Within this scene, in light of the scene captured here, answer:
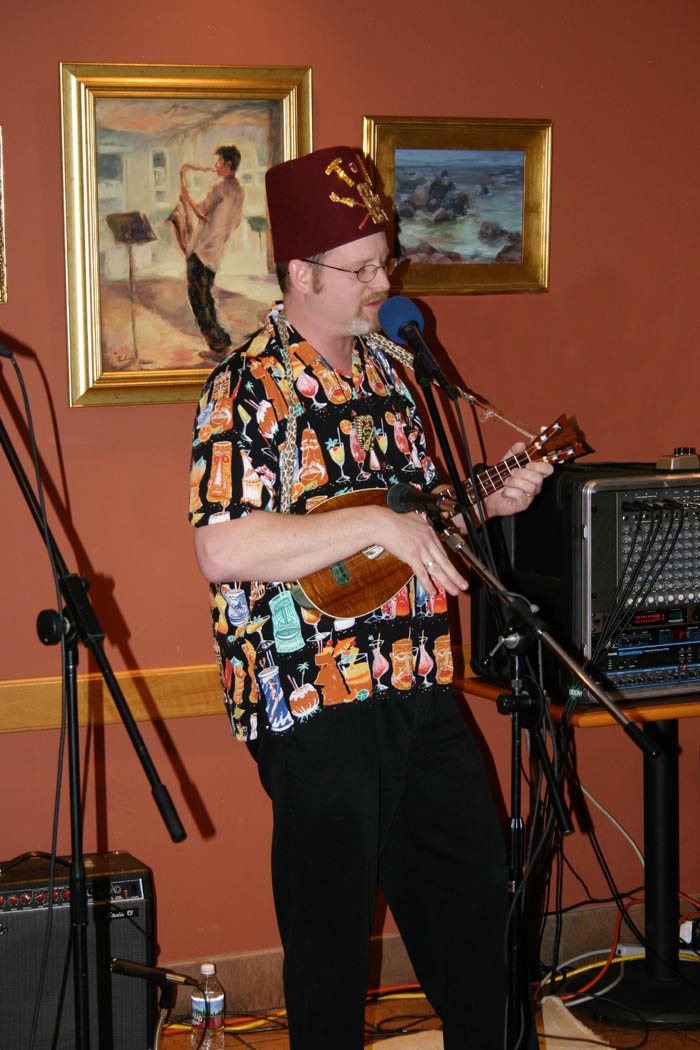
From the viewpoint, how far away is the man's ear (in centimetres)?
Answer: 213

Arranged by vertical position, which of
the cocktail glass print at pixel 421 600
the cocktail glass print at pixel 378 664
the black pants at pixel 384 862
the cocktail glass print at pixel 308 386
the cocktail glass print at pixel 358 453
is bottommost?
the black pants at pixel 384 862

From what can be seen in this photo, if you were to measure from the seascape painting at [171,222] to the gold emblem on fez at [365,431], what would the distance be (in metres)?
0.82

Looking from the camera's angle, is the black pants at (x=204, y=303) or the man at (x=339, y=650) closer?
the man at (x=339, y=650)

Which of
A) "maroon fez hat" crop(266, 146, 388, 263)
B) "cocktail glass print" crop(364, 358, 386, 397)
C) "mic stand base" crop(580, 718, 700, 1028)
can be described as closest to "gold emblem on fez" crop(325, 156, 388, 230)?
"maroon fez hat" crop(266, 146, 388, 263)

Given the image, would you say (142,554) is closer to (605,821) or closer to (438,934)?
(438,934)

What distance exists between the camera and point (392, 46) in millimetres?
2867

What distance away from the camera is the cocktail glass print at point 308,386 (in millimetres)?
2049

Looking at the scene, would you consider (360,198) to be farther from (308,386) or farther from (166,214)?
(166,214)

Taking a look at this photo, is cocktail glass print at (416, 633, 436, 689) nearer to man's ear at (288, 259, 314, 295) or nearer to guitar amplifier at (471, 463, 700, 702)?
guitar amplifier at (471, 463, 700, 702)

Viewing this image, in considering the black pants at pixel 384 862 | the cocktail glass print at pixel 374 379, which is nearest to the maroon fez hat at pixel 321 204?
the cocktail glass print at pixel 374 379

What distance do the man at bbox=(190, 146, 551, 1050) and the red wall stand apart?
2.55 ft

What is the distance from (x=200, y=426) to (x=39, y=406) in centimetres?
90

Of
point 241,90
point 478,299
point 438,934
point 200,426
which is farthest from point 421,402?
point 438,934

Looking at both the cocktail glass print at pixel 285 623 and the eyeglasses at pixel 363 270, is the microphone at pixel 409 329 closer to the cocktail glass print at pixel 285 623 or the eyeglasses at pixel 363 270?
the eyeglasses at pixel 363 270
